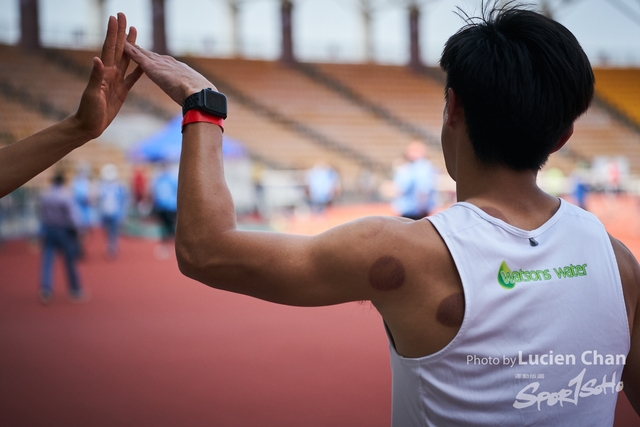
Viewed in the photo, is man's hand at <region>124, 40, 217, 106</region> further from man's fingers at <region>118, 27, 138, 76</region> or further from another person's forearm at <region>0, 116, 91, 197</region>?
another person's forearm at <region>0, 116, 91, 197</region>

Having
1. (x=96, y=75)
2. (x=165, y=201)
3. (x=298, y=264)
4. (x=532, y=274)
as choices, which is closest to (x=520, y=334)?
(x=532, y=274)

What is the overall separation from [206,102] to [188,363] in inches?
168

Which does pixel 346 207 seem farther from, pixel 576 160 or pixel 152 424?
pixel 152 424

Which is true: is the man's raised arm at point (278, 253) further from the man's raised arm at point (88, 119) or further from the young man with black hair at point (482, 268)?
the man's raised arm at point (88, 119)

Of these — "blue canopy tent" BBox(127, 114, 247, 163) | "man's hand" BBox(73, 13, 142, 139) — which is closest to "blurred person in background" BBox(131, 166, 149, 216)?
"blue canopy tent" BBox(127, 114, 247, 163)

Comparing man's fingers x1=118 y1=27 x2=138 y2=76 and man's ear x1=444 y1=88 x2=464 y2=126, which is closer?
man's ear x1=444 y1=88 x2=464 y2=126

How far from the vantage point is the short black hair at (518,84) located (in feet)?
3.45

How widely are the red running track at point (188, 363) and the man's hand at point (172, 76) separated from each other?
3006mm

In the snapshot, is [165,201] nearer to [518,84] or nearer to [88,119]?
[88,119]

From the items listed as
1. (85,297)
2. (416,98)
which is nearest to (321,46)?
(416,98)

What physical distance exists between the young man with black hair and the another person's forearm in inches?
25.1

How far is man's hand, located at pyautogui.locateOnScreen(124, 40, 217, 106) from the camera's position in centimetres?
118

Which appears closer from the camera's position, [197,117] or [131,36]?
[197,117]

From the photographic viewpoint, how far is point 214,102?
3.70 ft
